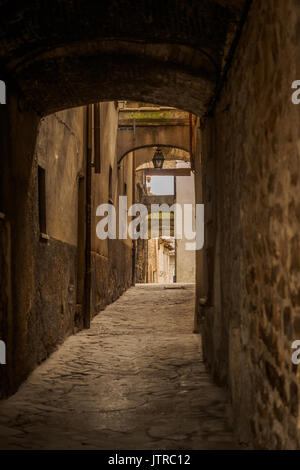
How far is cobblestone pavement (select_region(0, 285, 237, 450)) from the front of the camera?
3.23m

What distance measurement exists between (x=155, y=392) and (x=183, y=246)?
51.4 feet

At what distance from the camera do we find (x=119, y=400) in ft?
13.9

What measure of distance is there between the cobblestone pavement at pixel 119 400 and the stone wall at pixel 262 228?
37cm

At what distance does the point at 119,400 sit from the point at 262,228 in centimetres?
235

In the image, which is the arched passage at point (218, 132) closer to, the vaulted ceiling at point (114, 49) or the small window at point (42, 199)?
the vaulted ceiling at point (114, 49)

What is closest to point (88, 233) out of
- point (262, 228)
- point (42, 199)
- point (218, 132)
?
point (42, 199)

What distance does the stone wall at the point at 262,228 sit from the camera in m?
2.06

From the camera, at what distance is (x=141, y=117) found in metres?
11.5

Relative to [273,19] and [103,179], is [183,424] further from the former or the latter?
[103,179]

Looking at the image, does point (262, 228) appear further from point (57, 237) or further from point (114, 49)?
point (57, 237)

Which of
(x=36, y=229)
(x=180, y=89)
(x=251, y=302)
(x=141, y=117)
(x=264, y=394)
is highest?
(x=141, y=117)
